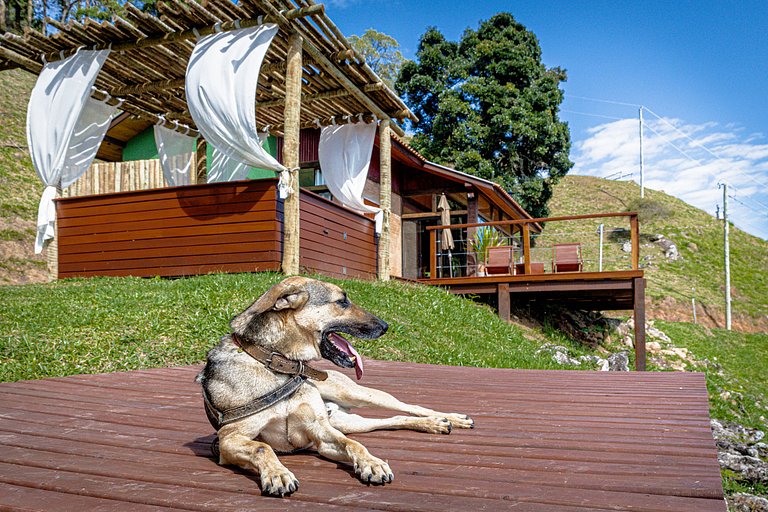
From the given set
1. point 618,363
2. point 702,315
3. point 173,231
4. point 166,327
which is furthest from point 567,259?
point 702,315

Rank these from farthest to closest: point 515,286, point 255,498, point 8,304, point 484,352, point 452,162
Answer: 1. point 452,162
2. point 515,286
3. point 484,352
4. point 8,304
5. point 255,498

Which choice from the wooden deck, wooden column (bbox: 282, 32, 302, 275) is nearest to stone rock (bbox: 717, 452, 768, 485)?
the wooden deck

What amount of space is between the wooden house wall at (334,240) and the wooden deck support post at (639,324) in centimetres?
547

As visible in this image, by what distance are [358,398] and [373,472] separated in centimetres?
98

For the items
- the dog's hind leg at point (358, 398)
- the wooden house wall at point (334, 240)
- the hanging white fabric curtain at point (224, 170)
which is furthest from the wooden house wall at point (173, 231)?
the dog's hind leg at point (358, 398)

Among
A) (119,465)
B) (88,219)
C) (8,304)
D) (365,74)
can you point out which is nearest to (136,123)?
(88,219)

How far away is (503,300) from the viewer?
1339 centimetres

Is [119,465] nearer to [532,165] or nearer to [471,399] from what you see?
[471,399]

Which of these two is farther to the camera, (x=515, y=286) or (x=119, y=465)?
(x=515, y=286)

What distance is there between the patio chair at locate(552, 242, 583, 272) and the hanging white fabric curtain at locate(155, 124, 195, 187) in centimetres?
868

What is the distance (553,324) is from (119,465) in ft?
48.2

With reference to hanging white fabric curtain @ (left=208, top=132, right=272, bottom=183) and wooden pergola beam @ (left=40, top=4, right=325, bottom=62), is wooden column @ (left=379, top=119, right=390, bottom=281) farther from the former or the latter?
wooden pergola beam @ (left=40, top=4, right=325, bottom=62)

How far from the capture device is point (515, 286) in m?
13.4

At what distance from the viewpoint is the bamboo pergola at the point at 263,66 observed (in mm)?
9305
